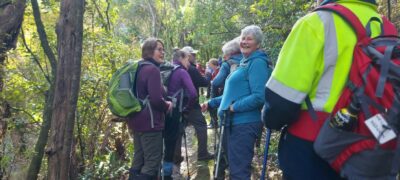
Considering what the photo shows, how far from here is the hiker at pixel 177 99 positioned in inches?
220

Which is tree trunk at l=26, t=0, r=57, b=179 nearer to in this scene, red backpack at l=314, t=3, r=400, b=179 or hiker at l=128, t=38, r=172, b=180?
hiker at l=128, t=38, r=172, b=180

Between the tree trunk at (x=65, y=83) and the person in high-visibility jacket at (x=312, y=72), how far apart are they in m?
2.04

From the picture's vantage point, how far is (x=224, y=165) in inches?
225

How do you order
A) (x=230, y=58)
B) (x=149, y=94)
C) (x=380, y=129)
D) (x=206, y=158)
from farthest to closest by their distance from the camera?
(x=206, y=158) → (x=230, y=58) → (x=149, y=94) → (x=380, y=129)

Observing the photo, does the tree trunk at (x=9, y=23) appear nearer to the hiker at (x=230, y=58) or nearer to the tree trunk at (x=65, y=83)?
the tree trunk at (x=65, y=83)

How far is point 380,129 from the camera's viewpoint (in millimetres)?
1884

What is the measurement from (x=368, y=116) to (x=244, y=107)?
2012 mm

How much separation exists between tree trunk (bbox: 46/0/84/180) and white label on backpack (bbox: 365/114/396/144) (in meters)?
2.58

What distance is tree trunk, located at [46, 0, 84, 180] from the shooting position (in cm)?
346

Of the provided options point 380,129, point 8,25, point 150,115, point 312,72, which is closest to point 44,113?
point 8,25

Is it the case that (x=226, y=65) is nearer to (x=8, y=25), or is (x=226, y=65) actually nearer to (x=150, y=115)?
(x=150, y=115)

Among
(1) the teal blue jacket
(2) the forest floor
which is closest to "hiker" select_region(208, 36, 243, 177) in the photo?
(2) the forest floor

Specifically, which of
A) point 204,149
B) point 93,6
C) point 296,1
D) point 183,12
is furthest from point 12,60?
point 183,12

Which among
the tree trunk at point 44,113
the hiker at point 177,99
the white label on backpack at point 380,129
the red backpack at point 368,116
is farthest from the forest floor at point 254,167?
the white label on backpack at point 380,129
